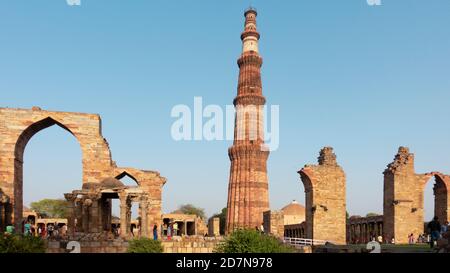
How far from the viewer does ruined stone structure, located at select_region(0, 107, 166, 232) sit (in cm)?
1783

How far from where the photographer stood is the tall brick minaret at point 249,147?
39594mm

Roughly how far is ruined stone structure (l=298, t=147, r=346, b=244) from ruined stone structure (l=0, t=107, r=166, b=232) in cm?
704

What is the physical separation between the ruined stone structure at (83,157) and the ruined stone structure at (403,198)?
11.3 m

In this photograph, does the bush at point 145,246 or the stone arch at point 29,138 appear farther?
the stone arch at point 29,138

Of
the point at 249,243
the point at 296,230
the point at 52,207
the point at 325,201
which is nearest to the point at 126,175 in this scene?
the point at 325,201

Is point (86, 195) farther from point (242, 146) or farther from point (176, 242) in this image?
point (242, 146)

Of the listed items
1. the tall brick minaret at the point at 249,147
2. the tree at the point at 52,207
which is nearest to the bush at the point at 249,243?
the tall brick minaret at the point at 249,147

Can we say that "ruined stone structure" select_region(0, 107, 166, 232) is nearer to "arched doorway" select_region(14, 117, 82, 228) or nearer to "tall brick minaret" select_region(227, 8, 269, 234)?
"arched doorway" select_region(14, 117, 82, 228)

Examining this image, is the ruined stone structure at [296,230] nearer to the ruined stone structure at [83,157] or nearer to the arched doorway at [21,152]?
the ruined stone structure at [83,157]

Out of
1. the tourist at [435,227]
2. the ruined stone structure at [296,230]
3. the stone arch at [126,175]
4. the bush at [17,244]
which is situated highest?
the stone arch at [126,175]

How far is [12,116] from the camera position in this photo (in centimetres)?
1939

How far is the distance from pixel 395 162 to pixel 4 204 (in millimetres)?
17510
